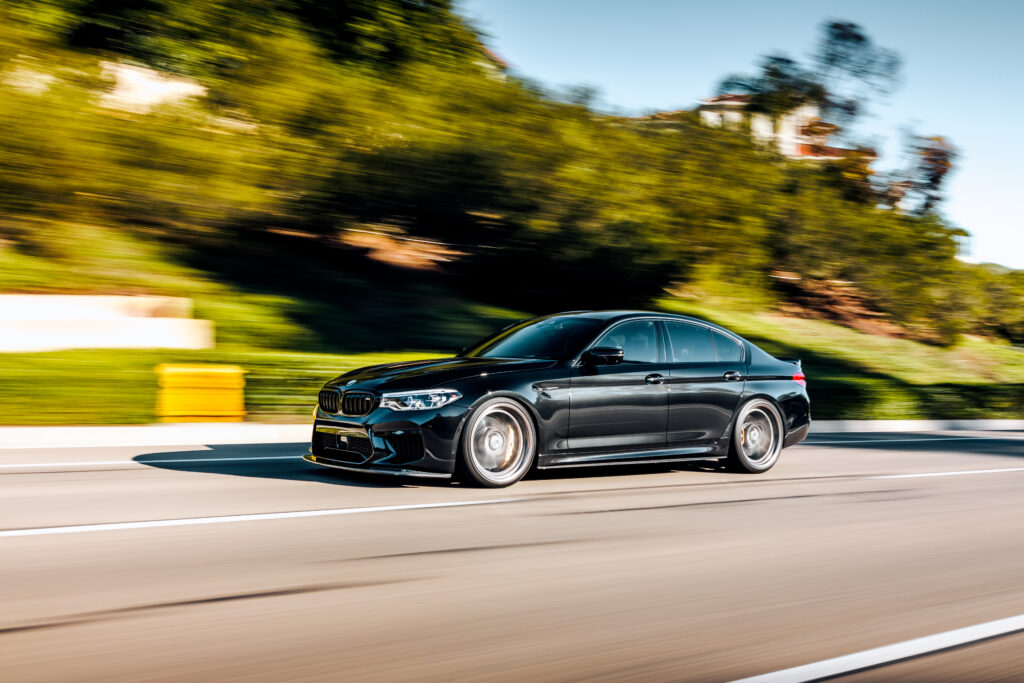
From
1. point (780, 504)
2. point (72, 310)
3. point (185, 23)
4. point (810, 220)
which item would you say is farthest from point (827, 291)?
point (780, 504)

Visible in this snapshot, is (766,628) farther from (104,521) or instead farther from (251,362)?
(251,362)

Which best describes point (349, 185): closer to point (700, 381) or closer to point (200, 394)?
point (200, 394)

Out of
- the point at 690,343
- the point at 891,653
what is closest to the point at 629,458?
the point at 690,343

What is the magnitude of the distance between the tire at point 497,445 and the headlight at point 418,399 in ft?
0.83

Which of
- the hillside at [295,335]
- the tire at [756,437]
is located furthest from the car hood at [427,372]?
the hillside at [295,335]

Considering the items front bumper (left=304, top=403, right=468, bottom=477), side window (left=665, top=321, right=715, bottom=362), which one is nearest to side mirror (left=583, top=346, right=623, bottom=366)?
side window (left=665, top=321, right=715, bottom=362)

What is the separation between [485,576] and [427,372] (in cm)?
307

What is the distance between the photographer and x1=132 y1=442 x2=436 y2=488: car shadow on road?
8.66 m

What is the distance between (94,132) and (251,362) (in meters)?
9.42

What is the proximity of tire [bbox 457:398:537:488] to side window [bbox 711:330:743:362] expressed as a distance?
2398 mm

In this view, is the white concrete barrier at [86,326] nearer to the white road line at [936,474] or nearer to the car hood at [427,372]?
the car hood at [427,372]

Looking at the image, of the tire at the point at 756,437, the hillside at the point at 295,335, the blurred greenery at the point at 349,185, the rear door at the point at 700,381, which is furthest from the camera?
the blurred greenery at the point at 349,185

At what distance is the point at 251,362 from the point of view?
13.7m

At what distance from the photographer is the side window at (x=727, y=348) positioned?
9.99 m
